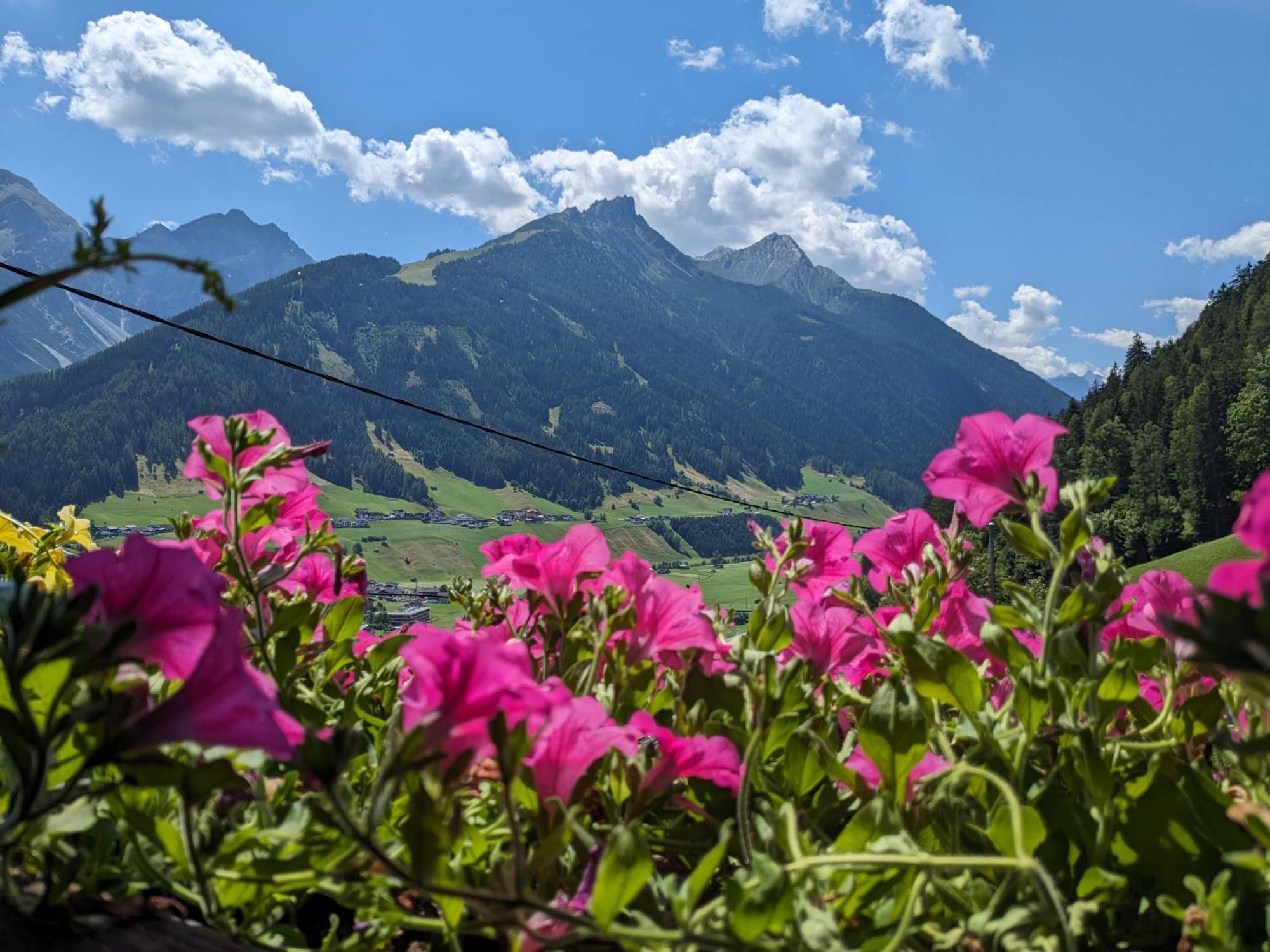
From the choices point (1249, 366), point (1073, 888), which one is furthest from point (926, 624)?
point (1249, 366)

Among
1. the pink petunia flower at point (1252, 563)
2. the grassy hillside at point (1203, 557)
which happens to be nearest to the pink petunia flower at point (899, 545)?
the pink petunia flower at point (1252, 563)

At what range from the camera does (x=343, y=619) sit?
3.98ft

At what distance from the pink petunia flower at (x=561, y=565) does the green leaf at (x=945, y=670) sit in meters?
0.38

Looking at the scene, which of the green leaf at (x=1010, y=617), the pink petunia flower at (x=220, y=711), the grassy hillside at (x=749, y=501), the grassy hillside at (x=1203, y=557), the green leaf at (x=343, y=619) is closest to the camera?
the pink petunia flower at (x=220, y=711)

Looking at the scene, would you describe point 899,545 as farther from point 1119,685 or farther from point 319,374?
point 319,374

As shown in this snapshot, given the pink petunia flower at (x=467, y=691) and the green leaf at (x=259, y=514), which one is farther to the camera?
the green leaf at (x=259, y=514)

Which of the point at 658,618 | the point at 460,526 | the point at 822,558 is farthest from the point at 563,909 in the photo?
the point at 460,526

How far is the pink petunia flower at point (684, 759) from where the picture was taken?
0.75 m

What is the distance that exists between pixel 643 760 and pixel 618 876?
0.23m

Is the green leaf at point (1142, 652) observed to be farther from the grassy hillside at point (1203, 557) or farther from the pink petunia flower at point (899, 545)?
the grassy hillside at point (1203, 557)

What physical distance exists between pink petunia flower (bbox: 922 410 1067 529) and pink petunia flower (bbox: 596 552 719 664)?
0.34 meters

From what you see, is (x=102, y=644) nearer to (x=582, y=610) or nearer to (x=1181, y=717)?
(x=582, y=610)

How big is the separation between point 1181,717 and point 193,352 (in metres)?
191

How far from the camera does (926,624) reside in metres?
1.16
